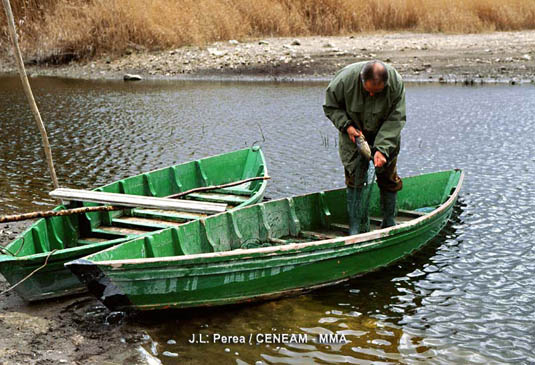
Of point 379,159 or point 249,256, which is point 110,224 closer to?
point 249,256

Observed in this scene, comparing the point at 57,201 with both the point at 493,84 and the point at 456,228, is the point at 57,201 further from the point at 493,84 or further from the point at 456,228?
the point at 493,84

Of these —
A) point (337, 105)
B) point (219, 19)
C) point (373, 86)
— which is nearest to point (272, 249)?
point (337, 105)

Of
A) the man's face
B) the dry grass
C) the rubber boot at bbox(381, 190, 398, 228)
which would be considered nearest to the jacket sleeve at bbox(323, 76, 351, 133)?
the man's face

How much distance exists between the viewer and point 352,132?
7.11 m

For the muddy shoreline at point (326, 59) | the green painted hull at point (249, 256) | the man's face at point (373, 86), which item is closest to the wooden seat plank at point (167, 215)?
the green painted hull at point (249, 256)

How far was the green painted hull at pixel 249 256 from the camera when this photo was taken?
584cm

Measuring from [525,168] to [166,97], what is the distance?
12.5m

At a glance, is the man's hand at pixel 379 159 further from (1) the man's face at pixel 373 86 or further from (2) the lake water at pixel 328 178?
(2) the lake water at pixel 328 178

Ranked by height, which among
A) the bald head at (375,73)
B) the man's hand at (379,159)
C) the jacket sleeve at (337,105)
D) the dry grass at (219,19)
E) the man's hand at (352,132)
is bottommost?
the man's hand at (379,159)

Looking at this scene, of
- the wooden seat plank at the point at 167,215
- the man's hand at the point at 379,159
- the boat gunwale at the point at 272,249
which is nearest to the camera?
the boat gunwale at the point at 272,249

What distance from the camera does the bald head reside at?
6.67m

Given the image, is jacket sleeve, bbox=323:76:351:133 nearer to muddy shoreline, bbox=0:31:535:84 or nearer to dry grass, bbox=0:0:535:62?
muddy shoreline, bbox=0:31:535:84

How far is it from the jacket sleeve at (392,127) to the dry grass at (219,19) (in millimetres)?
21591

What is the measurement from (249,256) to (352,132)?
6.19 feet
